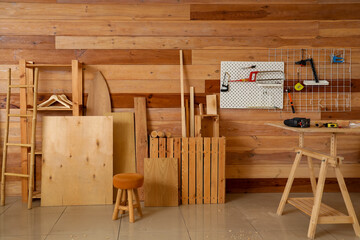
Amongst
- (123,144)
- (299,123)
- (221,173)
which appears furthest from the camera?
(123,144)

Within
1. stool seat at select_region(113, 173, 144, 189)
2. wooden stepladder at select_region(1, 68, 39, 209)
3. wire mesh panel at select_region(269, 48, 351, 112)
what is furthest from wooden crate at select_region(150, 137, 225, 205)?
wooden stepladder at select_region(1, 68, 39, 209)

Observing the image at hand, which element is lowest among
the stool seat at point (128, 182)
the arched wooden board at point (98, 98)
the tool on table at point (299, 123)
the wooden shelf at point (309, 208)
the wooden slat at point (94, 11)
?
the wooden shelf at point (309, 208)

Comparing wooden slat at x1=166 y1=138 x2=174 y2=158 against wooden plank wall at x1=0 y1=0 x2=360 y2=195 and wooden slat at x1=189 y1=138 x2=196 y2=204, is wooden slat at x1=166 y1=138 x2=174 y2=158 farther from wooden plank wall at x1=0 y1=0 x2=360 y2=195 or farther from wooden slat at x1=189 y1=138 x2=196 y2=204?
wooden plank wall at x1=0 y1=0 x2=360 y2=195

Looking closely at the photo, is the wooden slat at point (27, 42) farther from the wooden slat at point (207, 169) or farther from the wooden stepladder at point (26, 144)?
the wooden slat at point (207, 169)

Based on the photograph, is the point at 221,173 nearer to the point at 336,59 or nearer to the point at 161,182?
the point at 161,182

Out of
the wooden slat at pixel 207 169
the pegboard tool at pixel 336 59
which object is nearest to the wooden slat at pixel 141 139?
the wooden slat at pixel 207 169

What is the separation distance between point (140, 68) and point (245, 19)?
1465 mm

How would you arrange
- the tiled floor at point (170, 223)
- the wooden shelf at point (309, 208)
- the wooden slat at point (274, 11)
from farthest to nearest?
the wooden slat at point (274, 11) < the wooden shelf at point (309, 208) < the tiled floor at point (170, 223)

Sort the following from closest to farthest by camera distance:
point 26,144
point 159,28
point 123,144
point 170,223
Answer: point 170,223 → point 26,144 → point 123,144 → point 159,28

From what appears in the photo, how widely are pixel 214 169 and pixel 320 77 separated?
72.8 inches

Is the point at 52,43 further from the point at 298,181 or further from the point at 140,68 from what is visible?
the point at 298,181

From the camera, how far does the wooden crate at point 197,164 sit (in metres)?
3.87

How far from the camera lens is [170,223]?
3279 mm

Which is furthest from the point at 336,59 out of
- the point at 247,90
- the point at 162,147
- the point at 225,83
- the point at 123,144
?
the point at 123,144
